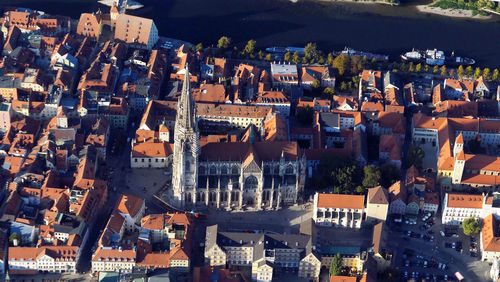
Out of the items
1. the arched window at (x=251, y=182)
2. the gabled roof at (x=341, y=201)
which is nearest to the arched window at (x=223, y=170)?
the arched window at (x=251, y=182)

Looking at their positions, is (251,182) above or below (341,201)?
above

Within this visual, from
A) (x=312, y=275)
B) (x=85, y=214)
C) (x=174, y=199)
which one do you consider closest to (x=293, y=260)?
(x=312, y=275)

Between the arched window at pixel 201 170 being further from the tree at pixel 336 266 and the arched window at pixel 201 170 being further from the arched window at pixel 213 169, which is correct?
the tree at pixel 336 266

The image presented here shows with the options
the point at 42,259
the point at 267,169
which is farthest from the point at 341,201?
the point at 42,259

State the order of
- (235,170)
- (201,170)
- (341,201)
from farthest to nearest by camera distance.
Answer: (235,170)
(201,170)
(341,201)

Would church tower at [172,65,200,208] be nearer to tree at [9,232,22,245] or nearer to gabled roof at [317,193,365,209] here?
gabled roof at [317,193,365,209]

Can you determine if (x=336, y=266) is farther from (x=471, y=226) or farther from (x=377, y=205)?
(x=471, y=226)

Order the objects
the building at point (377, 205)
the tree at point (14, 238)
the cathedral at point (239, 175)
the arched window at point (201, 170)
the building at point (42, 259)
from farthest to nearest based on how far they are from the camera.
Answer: the arched window at point (201, 170) < the cathedral at point (239, 175) < the building at point (377, 205) < the tree at point (14, 238) < the building at point (42, 259)
